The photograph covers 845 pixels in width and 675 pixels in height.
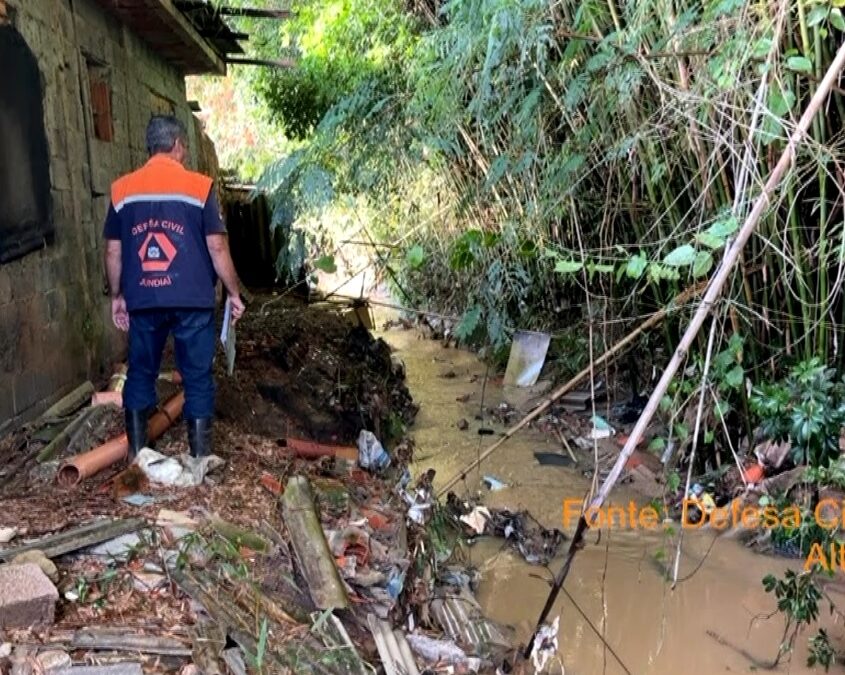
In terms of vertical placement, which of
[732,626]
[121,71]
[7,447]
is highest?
[121,71]

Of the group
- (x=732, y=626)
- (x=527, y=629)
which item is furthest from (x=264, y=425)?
(x=732, y=626)

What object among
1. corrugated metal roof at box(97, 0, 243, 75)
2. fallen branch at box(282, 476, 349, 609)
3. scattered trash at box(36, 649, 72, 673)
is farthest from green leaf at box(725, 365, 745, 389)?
corrugated metal roof at box(97, 0, 243, 75)

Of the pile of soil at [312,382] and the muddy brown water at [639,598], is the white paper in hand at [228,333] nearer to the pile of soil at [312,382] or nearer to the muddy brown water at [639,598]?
the pile of soil at [312,382]

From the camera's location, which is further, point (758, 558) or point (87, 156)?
point (87, 156)

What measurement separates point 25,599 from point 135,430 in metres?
1.19

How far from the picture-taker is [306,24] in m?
→ 7.44

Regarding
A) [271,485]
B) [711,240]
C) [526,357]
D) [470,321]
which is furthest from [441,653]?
[526,357]

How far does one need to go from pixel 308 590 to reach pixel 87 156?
3512 mm

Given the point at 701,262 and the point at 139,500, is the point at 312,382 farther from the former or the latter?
the point at 701,262

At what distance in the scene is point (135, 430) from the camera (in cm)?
A: 331

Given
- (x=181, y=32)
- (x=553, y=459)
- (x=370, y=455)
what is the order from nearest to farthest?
(x=370, y=455)
(x=553, y=459)
(x=181, y=32)

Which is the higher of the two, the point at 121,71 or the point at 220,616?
the point at 121,71

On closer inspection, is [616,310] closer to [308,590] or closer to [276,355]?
[276,355]

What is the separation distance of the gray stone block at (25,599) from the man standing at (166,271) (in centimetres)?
109
